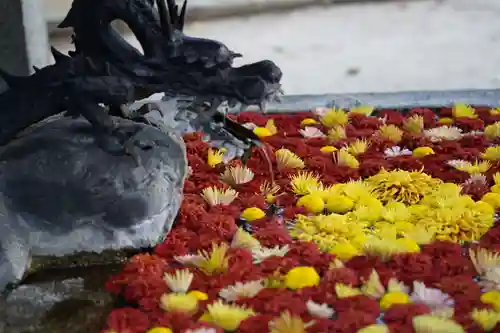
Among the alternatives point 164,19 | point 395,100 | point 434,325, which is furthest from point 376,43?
point 434,325

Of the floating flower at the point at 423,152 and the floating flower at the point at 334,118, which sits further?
the floating flower at the point at 334,118

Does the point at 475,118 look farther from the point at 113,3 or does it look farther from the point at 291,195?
the point at 113,3

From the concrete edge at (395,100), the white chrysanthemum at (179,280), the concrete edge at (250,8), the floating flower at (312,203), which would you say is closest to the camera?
the white chrysanthemum at (179,280)

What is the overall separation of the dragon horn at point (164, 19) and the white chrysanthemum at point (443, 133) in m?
0.63

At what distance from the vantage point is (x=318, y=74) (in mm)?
2512

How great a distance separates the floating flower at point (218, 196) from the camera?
4.22 ft

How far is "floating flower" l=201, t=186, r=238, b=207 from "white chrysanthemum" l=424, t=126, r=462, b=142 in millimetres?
461

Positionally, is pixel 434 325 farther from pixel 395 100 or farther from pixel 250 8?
pixel 250 8

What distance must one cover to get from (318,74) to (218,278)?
154 cm

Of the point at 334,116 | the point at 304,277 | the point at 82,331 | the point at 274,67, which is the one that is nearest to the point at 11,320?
the point at 82,331

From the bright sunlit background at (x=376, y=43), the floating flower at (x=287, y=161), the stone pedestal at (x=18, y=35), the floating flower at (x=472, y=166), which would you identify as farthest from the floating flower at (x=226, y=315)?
the bright sunlit background at (x=376, y=43)

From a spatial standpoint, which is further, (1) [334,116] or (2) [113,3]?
(1) [334,116]

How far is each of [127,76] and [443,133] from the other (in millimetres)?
698

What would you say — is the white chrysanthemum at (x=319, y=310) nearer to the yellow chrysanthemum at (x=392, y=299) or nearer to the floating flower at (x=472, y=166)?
the yellow chrysanthemum at (x=392, y=299)
